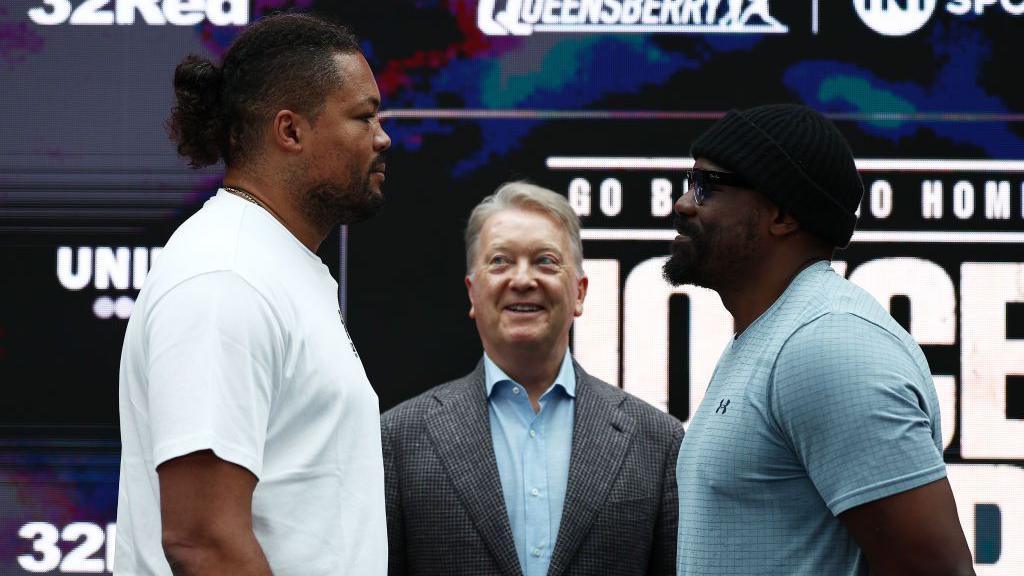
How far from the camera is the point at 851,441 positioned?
5.30 feet

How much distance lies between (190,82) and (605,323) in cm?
163

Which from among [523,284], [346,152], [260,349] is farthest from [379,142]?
[523,284]

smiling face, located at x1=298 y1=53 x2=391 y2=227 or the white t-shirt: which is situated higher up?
smiling face, located at x1=298 y1=53 x2=391 y2=227

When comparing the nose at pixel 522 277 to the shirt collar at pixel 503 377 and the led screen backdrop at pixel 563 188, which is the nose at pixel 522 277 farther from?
the led screen backdrop at pixel 563 188

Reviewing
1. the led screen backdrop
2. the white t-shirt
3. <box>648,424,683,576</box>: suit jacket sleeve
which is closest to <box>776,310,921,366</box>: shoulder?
the white t-shirt

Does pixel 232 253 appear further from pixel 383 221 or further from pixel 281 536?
pixel 383 221

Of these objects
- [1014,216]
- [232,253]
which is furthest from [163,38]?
[1014,216]

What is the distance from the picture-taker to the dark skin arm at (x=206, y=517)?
1461 millimetres

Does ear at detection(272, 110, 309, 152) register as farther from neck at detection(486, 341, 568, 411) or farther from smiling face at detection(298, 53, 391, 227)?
neck at detection(486, 341, 568, 411)

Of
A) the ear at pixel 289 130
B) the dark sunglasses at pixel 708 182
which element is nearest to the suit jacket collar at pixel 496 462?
the dark sunglasses at pixel 708 182

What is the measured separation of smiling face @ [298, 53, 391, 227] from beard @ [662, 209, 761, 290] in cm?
52

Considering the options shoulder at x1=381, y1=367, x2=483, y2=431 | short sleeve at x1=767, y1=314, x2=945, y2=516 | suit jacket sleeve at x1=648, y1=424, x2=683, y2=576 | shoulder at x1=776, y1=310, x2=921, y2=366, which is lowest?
suit jacket sleeve at x1=648, y1=424, x2=683, y2=576

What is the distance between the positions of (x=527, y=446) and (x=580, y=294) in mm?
432

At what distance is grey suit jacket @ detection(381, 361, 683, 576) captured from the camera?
2.68 metres
